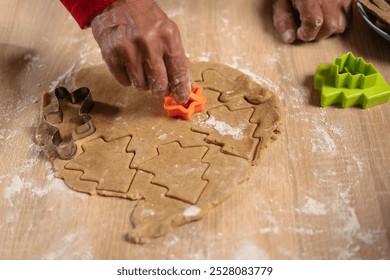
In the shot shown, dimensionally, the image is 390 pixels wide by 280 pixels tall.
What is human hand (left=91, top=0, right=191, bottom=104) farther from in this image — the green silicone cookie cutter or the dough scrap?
the green silicone cookie cutter

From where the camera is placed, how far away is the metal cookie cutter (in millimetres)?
1436

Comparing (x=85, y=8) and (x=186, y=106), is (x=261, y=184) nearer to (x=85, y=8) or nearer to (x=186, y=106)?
(x=186, y=106)

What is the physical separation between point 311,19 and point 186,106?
2.04 feet

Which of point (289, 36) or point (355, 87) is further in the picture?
point (289, 36)

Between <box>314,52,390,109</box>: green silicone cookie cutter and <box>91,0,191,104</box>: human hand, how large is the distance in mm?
510

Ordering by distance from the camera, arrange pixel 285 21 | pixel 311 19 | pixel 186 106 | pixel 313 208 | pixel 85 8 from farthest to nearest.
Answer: pixel 285 21 < pixel 311 19 < pixel 186 106 < pixel 85 8 < pixel 313 208

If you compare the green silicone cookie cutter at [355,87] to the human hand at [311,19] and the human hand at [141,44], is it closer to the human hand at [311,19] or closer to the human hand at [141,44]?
the human hand at [311,19]

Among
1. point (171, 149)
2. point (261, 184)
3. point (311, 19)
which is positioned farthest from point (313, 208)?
point (311, 19)

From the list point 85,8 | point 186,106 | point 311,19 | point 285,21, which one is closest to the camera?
point 85,8

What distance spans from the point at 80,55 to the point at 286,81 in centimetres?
82

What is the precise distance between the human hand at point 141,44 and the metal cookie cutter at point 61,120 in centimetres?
21

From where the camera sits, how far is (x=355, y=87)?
62.1 inches

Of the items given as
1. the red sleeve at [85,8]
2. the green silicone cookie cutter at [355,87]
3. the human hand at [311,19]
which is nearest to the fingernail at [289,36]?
the human hand at [311,19]

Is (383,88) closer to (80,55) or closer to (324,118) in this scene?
(324,118)
